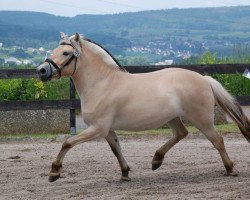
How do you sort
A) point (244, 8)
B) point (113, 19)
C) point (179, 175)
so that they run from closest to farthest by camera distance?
point (179, 175)
point (113, 19)
point (244, 8)

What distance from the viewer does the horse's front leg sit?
28.9ft

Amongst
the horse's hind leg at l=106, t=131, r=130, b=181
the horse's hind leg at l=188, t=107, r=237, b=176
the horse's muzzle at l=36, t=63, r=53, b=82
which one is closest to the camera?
the horse's muzzle at l=36, t=63, r=53, b=82

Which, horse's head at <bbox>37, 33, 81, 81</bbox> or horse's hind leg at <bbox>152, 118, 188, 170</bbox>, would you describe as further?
horse's hind leg at <bbox>152, 118, 188, 170</bbox>

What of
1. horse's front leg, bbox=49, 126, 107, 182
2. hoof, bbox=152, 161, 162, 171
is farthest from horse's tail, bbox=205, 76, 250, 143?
horse's front leg, bbox=49, 126, 107, 182

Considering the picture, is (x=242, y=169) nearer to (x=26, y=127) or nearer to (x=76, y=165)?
(x=76, y=165)

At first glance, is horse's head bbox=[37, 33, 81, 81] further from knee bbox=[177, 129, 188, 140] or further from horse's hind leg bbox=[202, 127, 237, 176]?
horse's hind leg bbox=[202, 127, 237, 176]

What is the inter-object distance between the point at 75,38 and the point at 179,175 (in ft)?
7.54

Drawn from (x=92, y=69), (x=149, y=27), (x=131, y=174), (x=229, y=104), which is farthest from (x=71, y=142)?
(x=149, y=27)

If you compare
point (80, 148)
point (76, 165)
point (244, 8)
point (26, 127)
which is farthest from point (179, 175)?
point (244, 8)

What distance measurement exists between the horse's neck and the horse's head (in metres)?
0.10

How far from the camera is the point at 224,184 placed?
8875mm

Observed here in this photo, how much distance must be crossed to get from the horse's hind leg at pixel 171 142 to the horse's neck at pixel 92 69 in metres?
1.15

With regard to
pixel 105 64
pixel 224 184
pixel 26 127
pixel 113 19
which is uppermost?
pixel 105 64

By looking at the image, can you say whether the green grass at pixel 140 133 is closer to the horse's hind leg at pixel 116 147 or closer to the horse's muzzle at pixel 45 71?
the horse's hind leg at pixel 116 147
